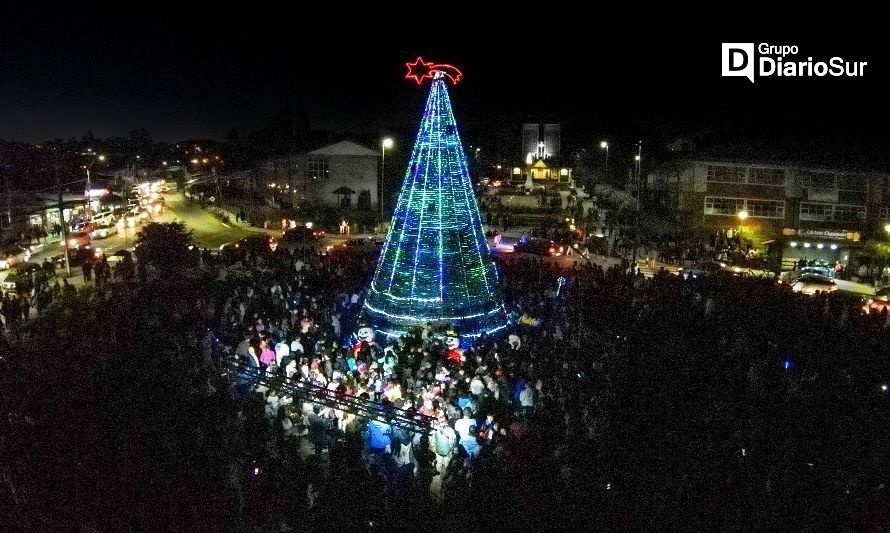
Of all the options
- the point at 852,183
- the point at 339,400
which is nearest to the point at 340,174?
the point at 852,183

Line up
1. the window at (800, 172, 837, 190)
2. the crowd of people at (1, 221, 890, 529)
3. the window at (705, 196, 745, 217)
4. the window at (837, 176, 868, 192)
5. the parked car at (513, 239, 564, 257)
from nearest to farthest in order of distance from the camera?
the crowd of people at (1, 221, 890, 529), the parked car at (513, 239, 564, 257), the window at (837, 176, 868, 192), the window at (800, 172, 837, 190), the window at (705, 196, 745, 217)

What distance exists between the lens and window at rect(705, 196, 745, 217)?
105ft

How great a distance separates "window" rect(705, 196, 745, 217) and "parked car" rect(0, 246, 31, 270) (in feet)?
107

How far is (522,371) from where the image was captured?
37.5 ft

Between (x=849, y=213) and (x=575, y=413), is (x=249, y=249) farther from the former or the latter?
(x=849, y=213)

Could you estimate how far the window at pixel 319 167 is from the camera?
1614 inches

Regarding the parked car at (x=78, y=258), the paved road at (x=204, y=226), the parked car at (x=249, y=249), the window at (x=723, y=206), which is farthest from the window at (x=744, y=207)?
the parked car at (x=78, y=258)

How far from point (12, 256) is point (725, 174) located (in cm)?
3347

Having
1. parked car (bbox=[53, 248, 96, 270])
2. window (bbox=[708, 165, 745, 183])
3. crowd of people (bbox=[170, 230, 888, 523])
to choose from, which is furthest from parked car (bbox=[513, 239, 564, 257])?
parked car (bbox=[53, 248, 96, 270])

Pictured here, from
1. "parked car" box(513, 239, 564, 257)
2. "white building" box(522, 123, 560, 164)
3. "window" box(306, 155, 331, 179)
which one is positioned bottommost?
"parked car" box(513, 239, 564, 257)

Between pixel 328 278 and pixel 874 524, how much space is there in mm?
13877

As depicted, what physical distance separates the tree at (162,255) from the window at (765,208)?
26261mm

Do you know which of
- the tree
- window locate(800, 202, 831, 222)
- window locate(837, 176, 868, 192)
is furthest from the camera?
window locate(800, 202, 831, 222)

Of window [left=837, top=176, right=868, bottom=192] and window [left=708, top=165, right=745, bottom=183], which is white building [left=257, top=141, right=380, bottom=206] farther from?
window [left=837, top=176, right=868, bottom=192]
